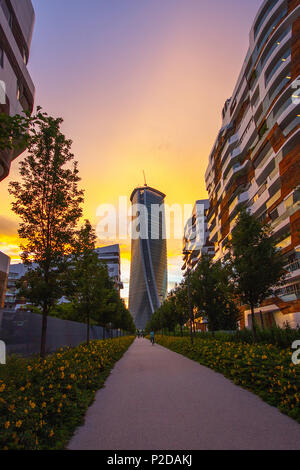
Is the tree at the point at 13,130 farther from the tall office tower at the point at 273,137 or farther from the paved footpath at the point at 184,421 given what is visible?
the tall office tower at the point at 273,137

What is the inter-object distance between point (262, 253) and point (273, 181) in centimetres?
1790

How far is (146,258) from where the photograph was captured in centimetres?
14625

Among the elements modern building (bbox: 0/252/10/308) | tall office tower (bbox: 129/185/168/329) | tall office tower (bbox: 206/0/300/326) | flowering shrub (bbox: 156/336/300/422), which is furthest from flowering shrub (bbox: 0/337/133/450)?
tall office tower (bbox: 129/185/168/329)

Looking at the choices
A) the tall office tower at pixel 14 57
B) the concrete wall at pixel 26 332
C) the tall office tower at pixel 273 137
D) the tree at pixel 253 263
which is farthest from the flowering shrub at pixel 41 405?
the tall office tower at pixel 273 137

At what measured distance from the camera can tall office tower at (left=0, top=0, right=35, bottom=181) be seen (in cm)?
1545

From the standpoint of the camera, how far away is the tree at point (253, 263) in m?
14.0

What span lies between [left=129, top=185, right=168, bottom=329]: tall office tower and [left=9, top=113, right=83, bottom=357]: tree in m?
128

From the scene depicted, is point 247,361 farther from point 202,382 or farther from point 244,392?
point 202,382

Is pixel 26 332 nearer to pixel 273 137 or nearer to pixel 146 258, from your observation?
pixel 273 137

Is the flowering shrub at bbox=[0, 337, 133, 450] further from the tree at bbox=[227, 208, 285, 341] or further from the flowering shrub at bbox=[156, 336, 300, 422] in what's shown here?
the tree at bbox=[227, 208, 285, 341]

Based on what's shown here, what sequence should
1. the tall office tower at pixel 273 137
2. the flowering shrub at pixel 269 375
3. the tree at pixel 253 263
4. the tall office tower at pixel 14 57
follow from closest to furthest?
the flowering shrub at pixel 269 375 < the tree at pixel 253 263 < the tall office tower at pixel 14 57 < the tall office tower at pixel 273 137

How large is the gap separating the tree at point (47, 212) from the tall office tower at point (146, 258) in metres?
128

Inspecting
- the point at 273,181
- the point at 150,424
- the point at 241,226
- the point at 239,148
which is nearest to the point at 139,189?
the point at 239,148

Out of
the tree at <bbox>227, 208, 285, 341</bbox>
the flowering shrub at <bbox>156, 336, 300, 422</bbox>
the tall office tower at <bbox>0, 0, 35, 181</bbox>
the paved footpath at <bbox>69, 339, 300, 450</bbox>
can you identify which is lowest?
the paved footpath at <bbox>69, 339, 300, 450</bbox>
